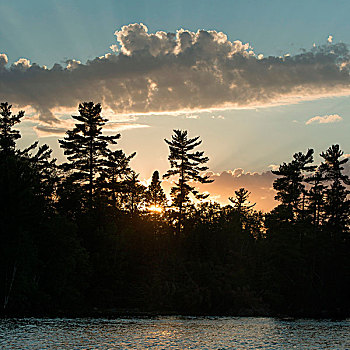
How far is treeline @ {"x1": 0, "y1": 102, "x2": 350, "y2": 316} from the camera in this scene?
62.6 metres

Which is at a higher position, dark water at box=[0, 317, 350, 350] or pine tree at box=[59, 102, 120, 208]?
pine tree at box=[59, 102, 120, 208]

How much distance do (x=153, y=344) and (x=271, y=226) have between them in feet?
208

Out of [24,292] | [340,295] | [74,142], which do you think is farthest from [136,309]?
[340,295]

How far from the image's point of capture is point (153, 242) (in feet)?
283

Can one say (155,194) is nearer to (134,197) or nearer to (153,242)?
(134,197)

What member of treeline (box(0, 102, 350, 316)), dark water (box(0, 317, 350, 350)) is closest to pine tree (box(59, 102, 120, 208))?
treeline (box(0, 102, 350, 316))

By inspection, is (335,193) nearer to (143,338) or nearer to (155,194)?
(155,194)

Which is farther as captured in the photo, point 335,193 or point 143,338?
point 335,193

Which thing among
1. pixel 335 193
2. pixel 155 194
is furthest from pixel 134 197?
pixel 335 193

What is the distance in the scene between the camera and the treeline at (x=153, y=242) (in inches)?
2463

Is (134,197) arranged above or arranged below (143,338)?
above

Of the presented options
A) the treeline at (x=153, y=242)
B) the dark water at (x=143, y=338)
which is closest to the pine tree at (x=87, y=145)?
the treeline at (x=153, y=242)

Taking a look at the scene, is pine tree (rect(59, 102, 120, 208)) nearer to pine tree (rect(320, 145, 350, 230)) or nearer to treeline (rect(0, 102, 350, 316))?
treeline (rect(0, 102, 350, 316))

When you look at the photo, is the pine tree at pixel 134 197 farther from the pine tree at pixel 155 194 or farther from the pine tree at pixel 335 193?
the pine tree at pixel 335 193
